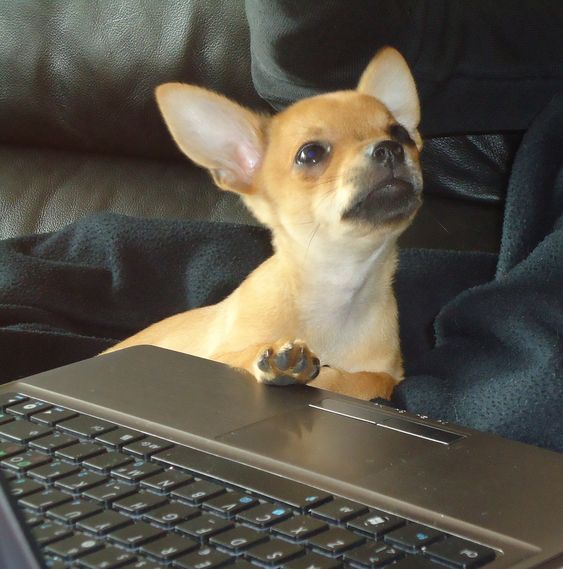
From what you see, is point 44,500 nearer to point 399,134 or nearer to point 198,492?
point 198,492

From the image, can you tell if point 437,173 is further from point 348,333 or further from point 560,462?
point 560,462

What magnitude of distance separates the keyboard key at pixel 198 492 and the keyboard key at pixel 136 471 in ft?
0.14

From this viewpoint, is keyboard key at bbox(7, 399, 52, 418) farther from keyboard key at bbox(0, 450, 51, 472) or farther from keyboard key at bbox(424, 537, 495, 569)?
keyboard key at bbox(424, 537, 495, 569)

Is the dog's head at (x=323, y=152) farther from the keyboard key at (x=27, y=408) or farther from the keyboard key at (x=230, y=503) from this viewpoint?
the keyboard key at (x=230, y=503)

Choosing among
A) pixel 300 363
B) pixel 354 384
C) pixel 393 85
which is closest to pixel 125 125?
pixel 393 85

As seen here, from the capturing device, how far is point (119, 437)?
875 mm

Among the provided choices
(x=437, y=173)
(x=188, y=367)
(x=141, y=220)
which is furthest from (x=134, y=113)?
(x=188, y=367)

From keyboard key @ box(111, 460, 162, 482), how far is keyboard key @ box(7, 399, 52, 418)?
0.55 feet

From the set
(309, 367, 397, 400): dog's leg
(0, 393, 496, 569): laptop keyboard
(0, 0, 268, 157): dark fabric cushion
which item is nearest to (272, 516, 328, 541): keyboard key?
(0, 393, 496, 569): laptop keyboard

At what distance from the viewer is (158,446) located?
0.85 meters

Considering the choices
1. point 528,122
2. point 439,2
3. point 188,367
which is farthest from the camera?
point 528,122

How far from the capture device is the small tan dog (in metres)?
1.60

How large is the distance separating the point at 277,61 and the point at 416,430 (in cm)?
82

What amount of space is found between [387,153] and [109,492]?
0.93 meters
